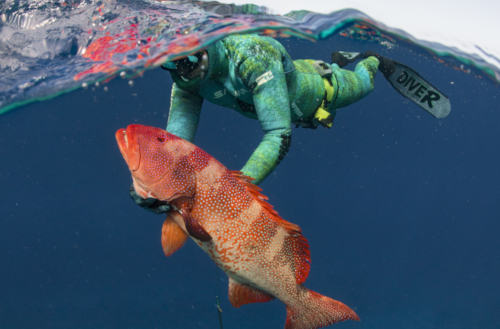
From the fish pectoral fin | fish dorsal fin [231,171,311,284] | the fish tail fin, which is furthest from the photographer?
the fish tail fin

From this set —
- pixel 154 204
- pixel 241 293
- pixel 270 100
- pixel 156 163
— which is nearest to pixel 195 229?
pixel 154 204

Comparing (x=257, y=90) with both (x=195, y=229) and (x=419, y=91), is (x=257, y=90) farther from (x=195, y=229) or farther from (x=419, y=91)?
(x=419, y=91)

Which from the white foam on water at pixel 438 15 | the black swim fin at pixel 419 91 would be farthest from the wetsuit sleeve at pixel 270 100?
the black swim fin at pixel 419 91

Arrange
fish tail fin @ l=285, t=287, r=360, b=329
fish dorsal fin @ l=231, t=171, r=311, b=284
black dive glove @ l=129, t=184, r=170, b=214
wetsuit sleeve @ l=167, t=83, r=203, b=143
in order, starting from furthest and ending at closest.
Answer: wetsuit sleeve @ l=167, t=83, r=203, b=143
fish tail fin @ l=285, t=287, r=360, b=329
fish dorsal fin @ l=231, t=171, r=311, b=284
black dive glove @ l=129, t=184, r=170, b=214

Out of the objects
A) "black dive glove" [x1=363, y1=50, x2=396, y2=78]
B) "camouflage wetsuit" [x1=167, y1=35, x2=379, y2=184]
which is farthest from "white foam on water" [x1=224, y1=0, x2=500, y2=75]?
"camouflage wetsuit" [x1=167, y1=35, x2=379, y2=184]

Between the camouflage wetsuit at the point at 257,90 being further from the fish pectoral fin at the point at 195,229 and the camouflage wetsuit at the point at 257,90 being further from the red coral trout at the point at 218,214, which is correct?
the fish pectoral fin at the point at 195,229

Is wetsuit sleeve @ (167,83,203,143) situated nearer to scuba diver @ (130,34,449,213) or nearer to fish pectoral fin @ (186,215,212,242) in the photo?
scuba diver @ (130,34,449,213)

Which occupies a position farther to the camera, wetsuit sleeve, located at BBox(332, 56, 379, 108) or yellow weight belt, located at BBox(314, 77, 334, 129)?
wetsuit sleeve, located at BBox(332, 56, 379, 108)

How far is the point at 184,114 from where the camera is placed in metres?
3.23

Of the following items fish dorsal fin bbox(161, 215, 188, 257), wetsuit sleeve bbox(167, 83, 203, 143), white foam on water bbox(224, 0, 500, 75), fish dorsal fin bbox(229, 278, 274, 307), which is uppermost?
white foam on water bbox(224, 0, 500, 75)

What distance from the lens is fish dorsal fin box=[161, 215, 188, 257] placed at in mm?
2260

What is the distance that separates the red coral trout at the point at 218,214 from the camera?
2113 mm

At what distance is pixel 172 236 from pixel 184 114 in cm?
140

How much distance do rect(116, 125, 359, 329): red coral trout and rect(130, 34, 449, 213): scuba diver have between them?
18 cm
